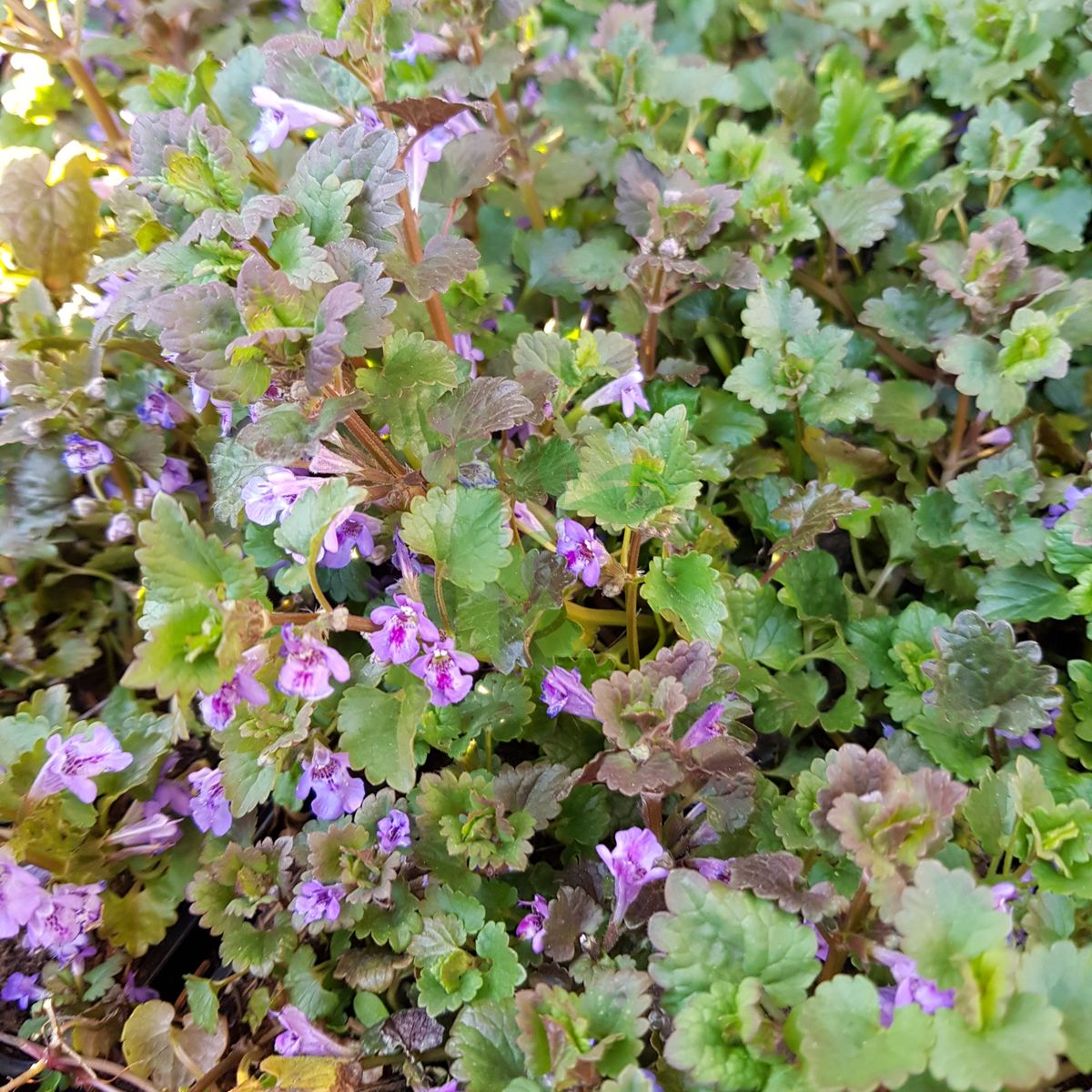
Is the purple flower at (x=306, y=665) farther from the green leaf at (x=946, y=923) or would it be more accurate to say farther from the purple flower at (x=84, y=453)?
the purple flower at (x=84, y=453)

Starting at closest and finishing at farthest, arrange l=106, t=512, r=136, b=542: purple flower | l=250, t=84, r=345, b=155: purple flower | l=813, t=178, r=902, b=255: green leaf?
1. l=250, t=84, r=345, b=155: purple flower
2. l=106, t=512, r=136, b=542: purple flower
3. l=813, t=178, r=902, b=255: green leaf

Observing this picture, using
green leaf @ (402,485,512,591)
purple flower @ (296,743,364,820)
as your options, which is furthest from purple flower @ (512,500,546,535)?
purple flower @ (296,743,364,820)

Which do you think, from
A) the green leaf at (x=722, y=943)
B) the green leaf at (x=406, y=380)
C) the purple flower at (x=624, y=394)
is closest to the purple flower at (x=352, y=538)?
the green leaf at (x=406, y=380)

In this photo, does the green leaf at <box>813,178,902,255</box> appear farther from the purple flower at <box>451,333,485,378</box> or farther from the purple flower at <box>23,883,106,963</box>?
the purple flower at <box>23,883,106,963</box>

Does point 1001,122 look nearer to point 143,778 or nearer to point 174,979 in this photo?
point 143,778

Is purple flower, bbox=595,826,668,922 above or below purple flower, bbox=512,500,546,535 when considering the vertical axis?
below

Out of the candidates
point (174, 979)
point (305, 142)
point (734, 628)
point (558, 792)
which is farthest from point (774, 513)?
point (305, 142)
